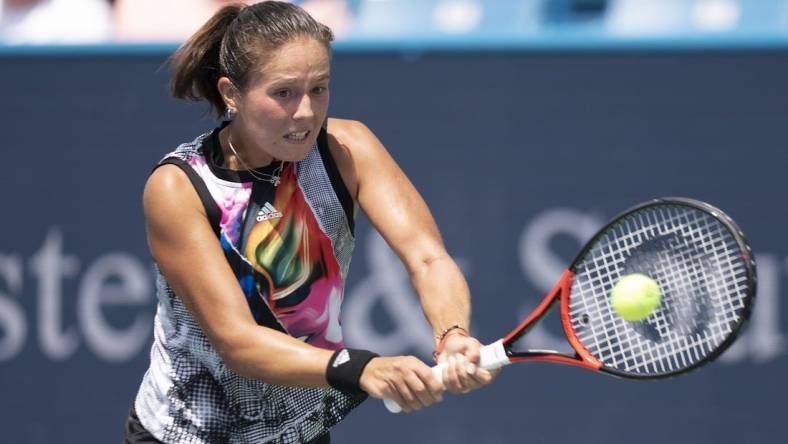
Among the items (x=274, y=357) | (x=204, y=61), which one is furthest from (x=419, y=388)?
(x=204, y=61)

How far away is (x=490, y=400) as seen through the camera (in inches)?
172

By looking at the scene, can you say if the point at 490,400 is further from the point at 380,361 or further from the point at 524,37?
the point at 380,361

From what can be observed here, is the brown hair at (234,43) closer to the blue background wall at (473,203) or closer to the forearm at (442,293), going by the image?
the forearm at (442,293)

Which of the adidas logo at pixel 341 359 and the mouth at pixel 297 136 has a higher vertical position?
the mouth at pixel 297 136

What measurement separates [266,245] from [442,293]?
371 mm

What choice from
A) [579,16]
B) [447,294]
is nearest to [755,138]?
[579,16]

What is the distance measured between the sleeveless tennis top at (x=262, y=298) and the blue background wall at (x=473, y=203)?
5.14 ft

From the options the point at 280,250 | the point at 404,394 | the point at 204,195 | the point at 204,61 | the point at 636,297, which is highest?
the point at 204,61

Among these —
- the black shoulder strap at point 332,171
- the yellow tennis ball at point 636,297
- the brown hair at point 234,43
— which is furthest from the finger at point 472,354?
the brown hair at point 234,43

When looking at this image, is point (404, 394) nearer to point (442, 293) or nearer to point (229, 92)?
point (442, 293)

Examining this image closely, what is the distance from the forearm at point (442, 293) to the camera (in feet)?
8.64

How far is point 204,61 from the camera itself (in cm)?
279

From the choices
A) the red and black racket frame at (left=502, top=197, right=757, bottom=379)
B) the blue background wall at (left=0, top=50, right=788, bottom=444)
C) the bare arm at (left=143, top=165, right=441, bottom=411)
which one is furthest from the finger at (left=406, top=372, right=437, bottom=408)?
the blue background wall at (left=0, top=50, right=788, bottom=444)

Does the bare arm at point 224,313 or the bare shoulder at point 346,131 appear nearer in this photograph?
the bare arm at point 224,313
